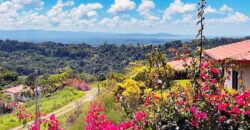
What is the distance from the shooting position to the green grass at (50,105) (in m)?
26.1

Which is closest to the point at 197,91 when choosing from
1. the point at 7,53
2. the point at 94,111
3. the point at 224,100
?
the point at 224,100

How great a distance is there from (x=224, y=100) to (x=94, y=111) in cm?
226

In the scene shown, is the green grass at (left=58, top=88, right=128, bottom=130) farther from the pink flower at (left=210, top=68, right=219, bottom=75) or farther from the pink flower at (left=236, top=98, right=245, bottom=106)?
the pink flower at (left=236, top=98, right=245, bottom=106)

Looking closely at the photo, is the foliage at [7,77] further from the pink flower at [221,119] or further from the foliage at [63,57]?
the pink flower at [221,119]

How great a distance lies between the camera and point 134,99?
49.0 feet

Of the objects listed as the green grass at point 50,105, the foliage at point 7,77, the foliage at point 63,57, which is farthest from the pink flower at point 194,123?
the foliage at point 63,57

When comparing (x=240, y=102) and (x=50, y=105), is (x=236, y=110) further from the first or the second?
(x=50, y=105)

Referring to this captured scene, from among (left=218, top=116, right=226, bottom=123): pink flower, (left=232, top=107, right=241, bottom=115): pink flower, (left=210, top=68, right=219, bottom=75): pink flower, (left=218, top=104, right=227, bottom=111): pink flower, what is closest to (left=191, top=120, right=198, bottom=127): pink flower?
(left=218, top=116, right=226, bottom=123): pink flower

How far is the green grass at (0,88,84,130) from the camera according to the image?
26.1 metres

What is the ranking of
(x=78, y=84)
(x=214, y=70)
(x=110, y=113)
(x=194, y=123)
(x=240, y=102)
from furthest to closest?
(x=78, y=84) → (x=110, y=113) → (x=214, y=70) → (x=240, y=102) → (x=194, y=123)

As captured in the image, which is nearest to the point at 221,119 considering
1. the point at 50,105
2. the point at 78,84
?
the point at 50,105

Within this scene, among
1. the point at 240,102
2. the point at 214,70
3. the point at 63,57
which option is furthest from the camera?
the point at 63,57

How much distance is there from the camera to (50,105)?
103 feet

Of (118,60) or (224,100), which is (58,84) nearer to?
(224,100)
